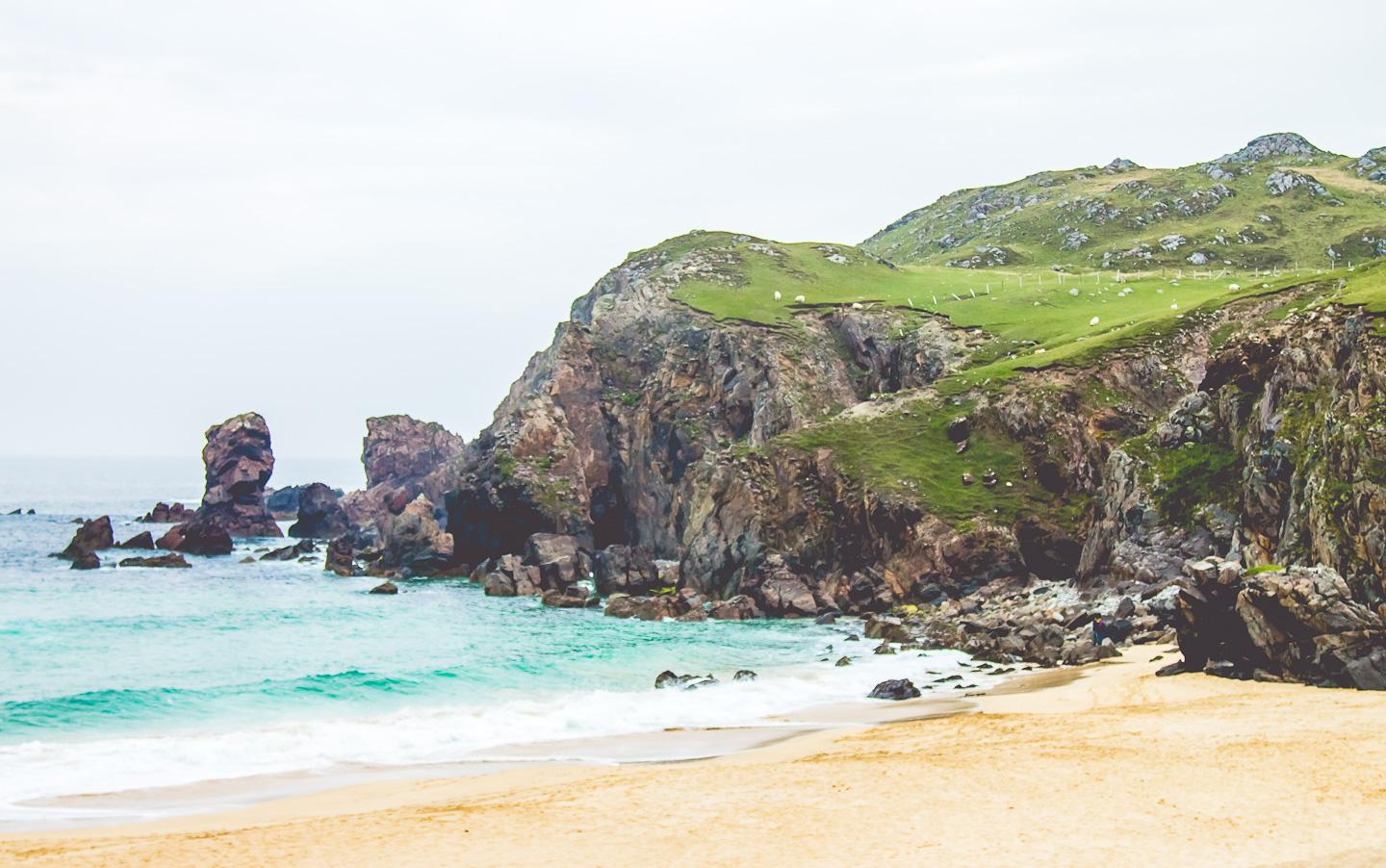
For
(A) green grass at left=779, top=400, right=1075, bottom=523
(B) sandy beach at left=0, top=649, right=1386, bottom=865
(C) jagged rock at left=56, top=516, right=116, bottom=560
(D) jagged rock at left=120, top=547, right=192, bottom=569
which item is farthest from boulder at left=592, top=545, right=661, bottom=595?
(C) jagged rock at left=56, top=516, right=116, bottom=560

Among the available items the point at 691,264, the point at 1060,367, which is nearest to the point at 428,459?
the point at 691,264

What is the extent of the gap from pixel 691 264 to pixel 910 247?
270 feet

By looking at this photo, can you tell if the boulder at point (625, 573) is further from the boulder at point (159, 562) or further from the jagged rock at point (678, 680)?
the boulder at point (159, 562)

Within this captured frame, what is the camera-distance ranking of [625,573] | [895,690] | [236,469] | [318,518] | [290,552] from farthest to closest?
[318,518] → [236,469] → [290,552] → [625,573] → [895,690]

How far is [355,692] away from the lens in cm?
3866

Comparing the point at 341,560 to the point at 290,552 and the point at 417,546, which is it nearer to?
the point at 417,546

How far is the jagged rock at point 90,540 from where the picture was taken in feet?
331

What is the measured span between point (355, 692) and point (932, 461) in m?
39.6

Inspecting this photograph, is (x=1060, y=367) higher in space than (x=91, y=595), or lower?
higher

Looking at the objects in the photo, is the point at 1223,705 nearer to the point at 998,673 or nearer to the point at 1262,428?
the point at 998,673

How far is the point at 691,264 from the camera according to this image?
113062 millimetres

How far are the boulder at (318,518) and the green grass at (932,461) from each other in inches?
3419

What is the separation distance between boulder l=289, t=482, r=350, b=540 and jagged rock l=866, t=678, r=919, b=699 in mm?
113061

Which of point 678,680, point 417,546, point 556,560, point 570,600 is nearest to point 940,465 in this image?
point 570,600
